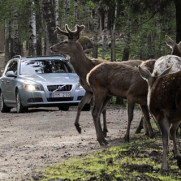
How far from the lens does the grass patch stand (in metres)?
8.34

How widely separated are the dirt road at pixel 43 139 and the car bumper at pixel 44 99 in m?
1.12

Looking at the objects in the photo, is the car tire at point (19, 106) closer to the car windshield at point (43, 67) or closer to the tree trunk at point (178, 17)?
the car windshield at point (43, 67)

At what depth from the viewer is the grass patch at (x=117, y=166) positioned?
834 centimetres

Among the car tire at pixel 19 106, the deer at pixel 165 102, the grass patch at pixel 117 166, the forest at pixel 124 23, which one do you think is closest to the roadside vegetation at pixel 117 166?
the grass patch at pixel 117 166

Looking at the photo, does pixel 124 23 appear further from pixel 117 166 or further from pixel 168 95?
pixel 168 95

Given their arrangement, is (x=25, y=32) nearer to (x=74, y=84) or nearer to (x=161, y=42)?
(x=161, y=42)

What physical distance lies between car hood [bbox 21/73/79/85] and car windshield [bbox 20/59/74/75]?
0.94 ft

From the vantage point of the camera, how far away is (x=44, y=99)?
20203 mm

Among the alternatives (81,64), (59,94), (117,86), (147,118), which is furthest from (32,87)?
(117,86)

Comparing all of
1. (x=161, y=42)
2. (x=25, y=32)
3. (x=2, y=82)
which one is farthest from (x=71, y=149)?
(x=25, y=32)

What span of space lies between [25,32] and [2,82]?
3528cm

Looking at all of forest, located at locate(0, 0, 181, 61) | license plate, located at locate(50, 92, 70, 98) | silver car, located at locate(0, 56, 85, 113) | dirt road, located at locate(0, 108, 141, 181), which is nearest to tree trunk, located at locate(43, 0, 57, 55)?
forest, located at locate(0, 0, 181, 61)

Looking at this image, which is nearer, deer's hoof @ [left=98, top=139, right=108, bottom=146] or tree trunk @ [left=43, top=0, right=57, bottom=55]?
deer's hoof @ [left=98, top=139, right=108, bottom=146]

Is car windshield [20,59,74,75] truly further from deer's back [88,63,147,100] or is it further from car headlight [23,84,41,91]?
deer's back [88,63,147,100]
